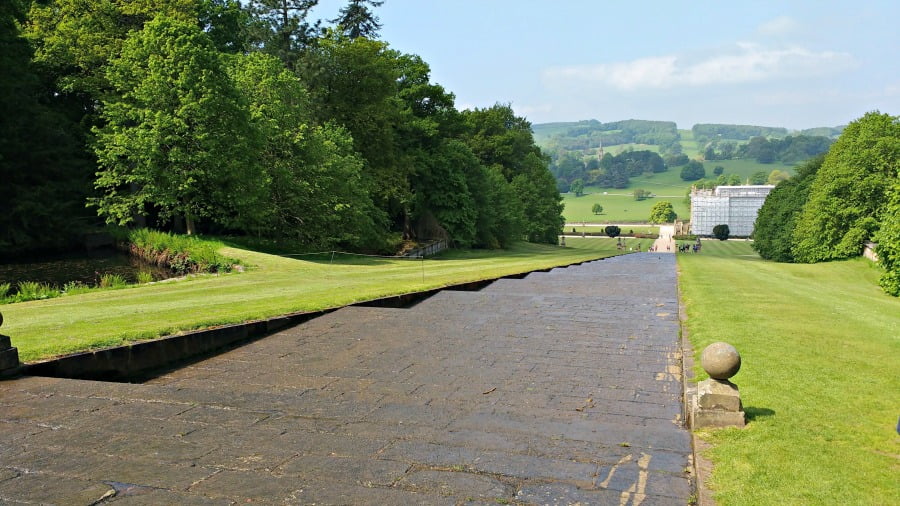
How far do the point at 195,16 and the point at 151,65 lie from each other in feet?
34.1

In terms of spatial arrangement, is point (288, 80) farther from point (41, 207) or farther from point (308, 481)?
point (308, 481)

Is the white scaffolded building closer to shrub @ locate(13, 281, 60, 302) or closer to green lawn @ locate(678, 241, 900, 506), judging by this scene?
green lawn @ locate(678, 241, 900, 506)

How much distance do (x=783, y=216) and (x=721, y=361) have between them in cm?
7032

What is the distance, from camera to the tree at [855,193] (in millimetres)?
46875

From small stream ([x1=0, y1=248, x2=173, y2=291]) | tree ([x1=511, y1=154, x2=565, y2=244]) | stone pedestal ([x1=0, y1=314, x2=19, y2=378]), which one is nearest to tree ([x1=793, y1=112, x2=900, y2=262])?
tree ([x1=511, y1=154, x2=565, y2=244])

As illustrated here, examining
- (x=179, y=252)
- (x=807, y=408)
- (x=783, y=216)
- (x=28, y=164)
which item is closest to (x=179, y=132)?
(x=179, y=252)

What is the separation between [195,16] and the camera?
1459 inches

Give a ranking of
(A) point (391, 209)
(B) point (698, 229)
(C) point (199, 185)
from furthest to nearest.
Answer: (B) point (698, 229) → (A) point (391, 209) → (C) point (199, 185)

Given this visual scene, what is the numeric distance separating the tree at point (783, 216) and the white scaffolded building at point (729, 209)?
104 meters

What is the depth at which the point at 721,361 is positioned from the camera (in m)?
6.09

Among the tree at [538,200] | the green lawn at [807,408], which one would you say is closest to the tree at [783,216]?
the tree at [538,200]

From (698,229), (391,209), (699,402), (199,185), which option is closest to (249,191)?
(199,185)

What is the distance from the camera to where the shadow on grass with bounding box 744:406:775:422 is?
253 inches

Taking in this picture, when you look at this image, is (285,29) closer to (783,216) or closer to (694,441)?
(694,441)
